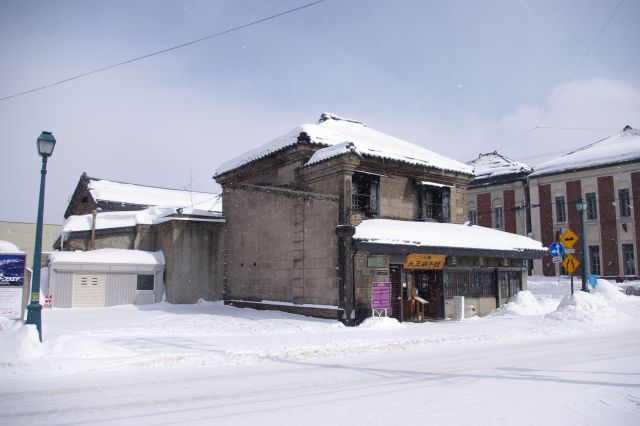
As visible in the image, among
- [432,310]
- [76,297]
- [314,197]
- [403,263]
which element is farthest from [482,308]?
[76,297]

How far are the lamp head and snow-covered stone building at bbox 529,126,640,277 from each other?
35.8 m

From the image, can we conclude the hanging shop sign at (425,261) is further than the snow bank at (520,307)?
No

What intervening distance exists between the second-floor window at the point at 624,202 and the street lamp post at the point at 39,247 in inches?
1589

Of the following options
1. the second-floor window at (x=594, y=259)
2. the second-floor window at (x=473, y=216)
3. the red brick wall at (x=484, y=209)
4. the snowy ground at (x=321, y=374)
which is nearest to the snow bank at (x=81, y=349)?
the snowy ground at (x=321, y=374)

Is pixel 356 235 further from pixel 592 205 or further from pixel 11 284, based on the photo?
pixel 592 205

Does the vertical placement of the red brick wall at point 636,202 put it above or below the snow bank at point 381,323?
above

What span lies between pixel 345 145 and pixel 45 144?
10454 millimetres

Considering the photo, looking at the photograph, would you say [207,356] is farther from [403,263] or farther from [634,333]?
[634,333]

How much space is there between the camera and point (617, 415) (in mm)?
6285

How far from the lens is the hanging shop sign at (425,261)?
19984 millimetres

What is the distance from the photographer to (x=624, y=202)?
3972 cm

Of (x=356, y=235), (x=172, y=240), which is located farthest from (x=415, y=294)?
(x=172, y=240)

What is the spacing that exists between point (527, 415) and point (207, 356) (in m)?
6.93

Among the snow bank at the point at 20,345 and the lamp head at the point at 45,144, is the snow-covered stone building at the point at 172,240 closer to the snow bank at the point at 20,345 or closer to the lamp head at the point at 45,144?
the lamp head at the point at 45,144
